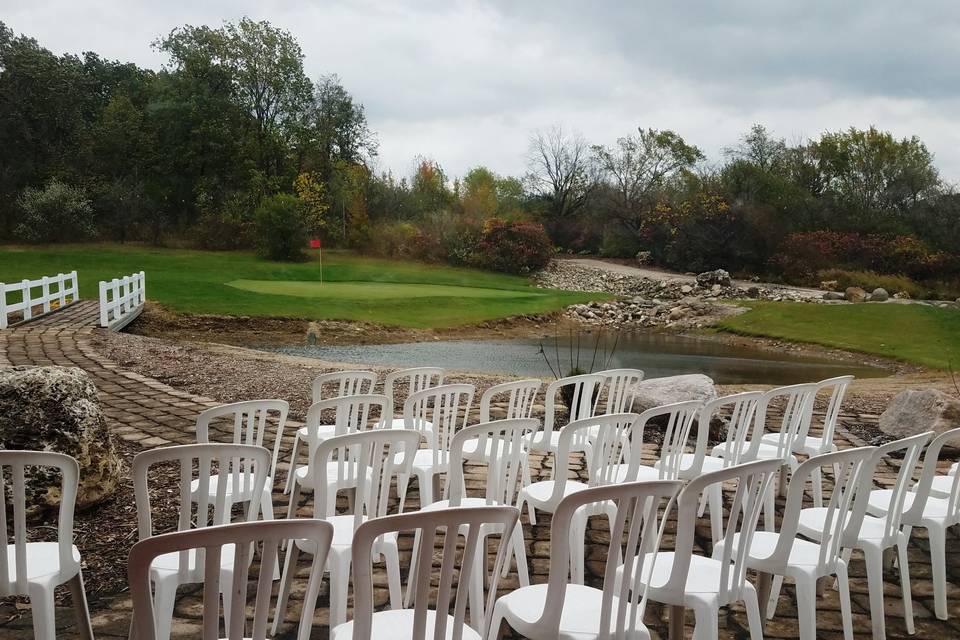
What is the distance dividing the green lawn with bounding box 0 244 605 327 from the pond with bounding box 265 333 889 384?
8.82 ft

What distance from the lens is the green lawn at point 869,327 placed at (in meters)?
16.0

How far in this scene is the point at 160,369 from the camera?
834cm

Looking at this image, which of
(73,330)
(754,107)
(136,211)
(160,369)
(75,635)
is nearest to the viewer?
(75,635)

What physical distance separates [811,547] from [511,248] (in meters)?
26.7

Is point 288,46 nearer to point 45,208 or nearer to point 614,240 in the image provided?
point 45,208

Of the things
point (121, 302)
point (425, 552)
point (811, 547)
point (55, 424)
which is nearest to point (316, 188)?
point (121, 302)

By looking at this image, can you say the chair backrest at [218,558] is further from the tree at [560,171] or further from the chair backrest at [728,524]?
the tree at [560,171]

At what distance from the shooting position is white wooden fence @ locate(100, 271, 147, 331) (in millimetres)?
12367

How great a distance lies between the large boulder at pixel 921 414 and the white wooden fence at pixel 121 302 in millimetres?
11810

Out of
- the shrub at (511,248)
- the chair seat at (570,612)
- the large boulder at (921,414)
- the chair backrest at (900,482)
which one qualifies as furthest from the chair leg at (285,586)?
the shrub at (511,248)

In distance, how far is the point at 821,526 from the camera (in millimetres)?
2613

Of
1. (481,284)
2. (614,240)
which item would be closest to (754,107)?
(614,240)

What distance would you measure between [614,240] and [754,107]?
41.3 ft

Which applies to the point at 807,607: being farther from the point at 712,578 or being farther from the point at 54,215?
the point at 54,215
